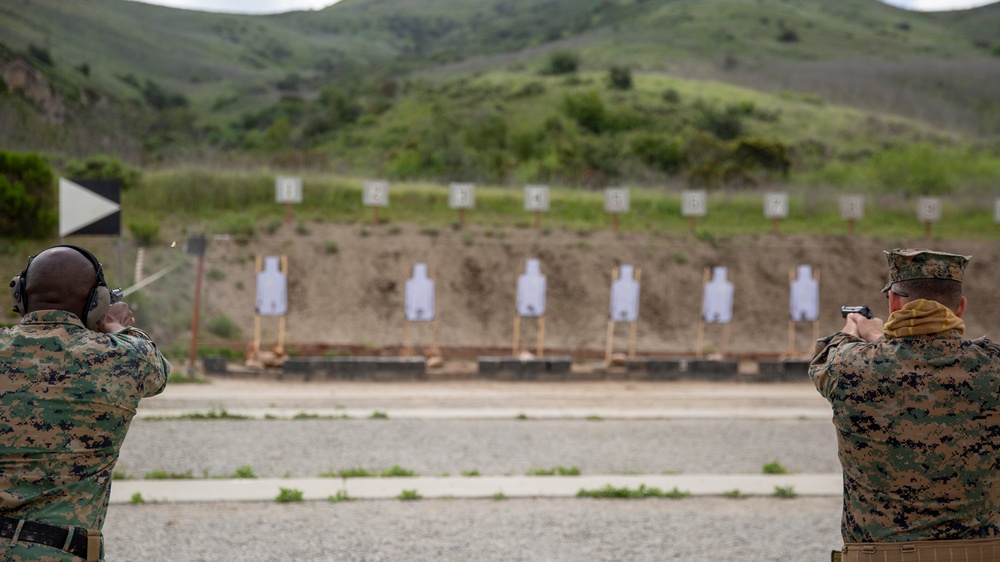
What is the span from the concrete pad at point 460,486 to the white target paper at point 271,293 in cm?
826

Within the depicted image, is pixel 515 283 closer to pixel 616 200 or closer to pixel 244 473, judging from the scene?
pixel 616 200

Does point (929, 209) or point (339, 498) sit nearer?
point (339, 498)

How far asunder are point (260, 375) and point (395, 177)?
17.6 m

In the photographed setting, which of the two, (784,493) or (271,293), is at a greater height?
(271,293)

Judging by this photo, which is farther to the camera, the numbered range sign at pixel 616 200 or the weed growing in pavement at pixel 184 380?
the numbered range sign at pixel 616 200

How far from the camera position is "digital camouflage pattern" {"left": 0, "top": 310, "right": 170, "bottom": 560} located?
2697 mm

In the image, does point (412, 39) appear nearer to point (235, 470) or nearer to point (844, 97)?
point (844, 97)

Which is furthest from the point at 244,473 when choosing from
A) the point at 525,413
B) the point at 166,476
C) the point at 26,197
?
the point at 26,197

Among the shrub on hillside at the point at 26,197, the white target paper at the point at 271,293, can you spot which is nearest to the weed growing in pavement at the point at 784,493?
the white target paper at the point at 271,293

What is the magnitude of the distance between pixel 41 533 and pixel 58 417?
331 mm

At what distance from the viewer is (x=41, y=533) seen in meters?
2.66

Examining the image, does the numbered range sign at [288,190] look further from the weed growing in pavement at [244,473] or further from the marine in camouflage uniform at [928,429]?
the marine in camouflage uniform at [928,429]

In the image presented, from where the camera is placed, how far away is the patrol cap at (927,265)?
297 cm

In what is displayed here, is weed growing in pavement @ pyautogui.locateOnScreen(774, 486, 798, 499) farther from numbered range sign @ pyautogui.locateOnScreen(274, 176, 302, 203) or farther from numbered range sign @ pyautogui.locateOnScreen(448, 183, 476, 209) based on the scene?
numbered range sign @ pyautogui.locateOnScreen(274, 176, 302, 203)
